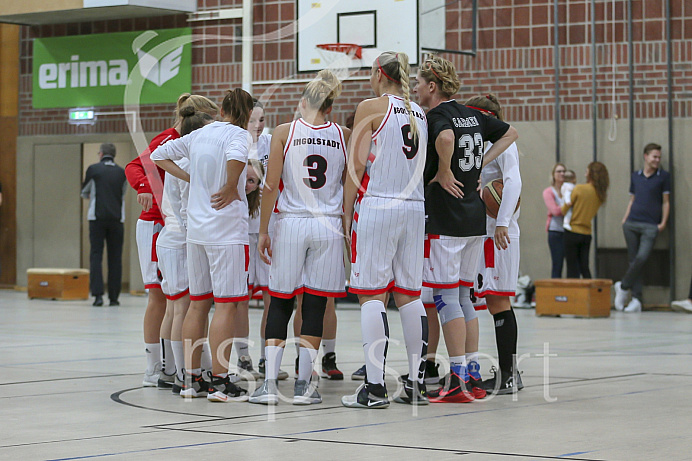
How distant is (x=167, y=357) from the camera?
759 cm

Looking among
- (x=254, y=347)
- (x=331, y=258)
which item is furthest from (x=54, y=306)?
(x=331, y=258)

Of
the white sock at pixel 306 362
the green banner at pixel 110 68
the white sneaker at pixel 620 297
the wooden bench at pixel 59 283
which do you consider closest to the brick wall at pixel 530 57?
the green banner at pixel 110 68

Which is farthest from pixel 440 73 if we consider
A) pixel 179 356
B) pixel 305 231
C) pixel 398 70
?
pixel 179 356

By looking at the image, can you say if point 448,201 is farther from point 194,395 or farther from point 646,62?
point 646,62

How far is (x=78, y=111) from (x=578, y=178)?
9.69m

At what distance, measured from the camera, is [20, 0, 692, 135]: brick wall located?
16.0 m

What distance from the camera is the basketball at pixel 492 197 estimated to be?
24.0 ft

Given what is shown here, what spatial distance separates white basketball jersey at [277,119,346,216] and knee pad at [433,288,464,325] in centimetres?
84

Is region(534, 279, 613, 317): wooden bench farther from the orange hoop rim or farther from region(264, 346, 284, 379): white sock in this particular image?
region(264, 346, 284, 379): white sock

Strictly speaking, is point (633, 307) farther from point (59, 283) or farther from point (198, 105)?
point (198, 105)

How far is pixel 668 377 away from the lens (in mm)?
8078

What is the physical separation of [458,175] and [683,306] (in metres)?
9.67

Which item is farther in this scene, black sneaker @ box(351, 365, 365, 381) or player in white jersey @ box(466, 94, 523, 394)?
black sneaker @ box(351, 365, 365, 381)

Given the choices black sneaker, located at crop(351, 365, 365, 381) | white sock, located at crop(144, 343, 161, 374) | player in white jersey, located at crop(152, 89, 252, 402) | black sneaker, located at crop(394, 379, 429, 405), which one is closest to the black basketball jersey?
black sneaker, located at crop(394, 379, 429, 405)
